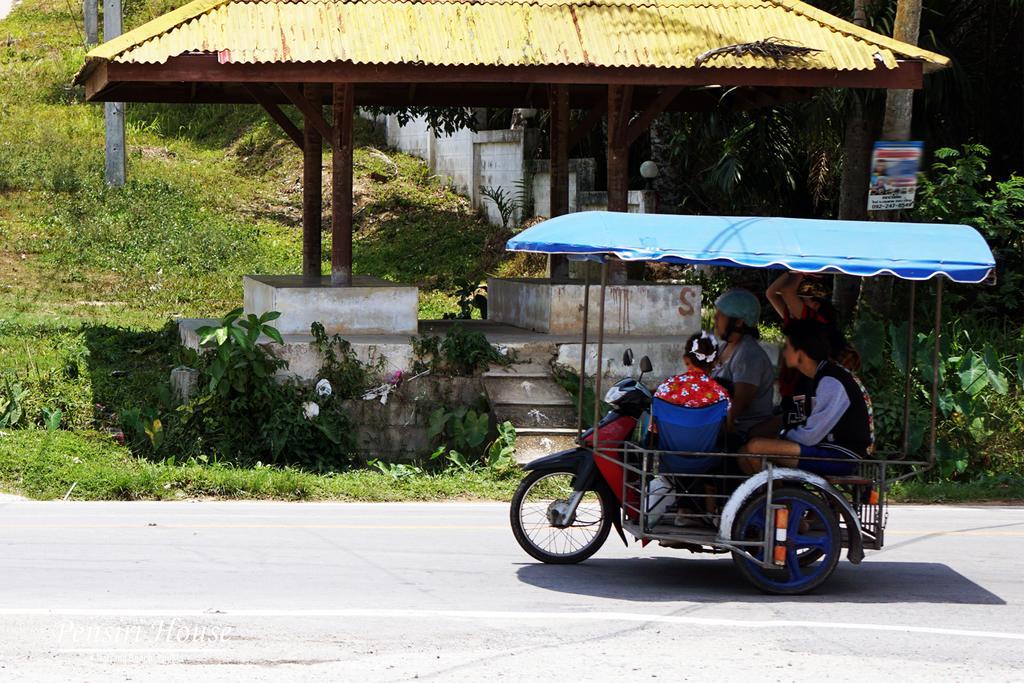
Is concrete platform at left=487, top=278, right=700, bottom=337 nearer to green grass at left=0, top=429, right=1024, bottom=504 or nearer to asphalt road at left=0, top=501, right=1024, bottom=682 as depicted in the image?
green grass at left=0, top=429, right=1024, bottom=504

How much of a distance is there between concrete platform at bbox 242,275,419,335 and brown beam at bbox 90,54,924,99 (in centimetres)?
214

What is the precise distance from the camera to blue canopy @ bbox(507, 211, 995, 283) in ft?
25.9

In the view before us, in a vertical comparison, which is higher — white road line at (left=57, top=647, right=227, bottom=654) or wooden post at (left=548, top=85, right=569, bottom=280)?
wooden post at (left=548, top=85, right=569, bottom=280)

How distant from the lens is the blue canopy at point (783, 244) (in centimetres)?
789

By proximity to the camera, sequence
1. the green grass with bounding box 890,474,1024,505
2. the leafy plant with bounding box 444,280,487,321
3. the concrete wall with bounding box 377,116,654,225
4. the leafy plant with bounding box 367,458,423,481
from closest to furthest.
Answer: the green grass with bounding box 890,474,1024,505 < the leafy plant with bounding box 367,458,423,481 < the leafy plant with bounding box 444,280,487,321 < the concrete wall with bounding box 377,116,654,225

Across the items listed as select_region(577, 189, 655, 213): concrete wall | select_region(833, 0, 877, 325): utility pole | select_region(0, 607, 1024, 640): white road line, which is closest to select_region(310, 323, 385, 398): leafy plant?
select_region(0, 607, 1024, 640): white road line

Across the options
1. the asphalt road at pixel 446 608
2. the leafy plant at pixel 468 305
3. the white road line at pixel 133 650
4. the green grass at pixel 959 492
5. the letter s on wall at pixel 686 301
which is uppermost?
the letter s on wall at pixel 686 301

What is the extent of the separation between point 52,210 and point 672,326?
13.8 metres

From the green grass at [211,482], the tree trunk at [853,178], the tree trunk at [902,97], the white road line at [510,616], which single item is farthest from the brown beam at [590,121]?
the white road line at [510,616]

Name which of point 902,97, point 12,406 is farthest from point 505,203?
point 12,406

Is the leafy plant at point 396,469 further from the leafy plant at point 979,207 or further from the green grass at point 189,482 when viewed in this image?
the leafy plant at point 979,207

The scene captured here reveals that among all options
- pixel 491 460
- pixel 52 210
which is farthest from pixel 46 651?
pixel 52 210

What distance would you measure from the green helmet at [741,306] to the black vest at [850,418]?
0.58 meters

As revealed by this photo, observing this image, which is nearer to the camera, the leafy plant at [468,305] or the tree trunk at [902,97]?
the tree trunk at [902,97]
